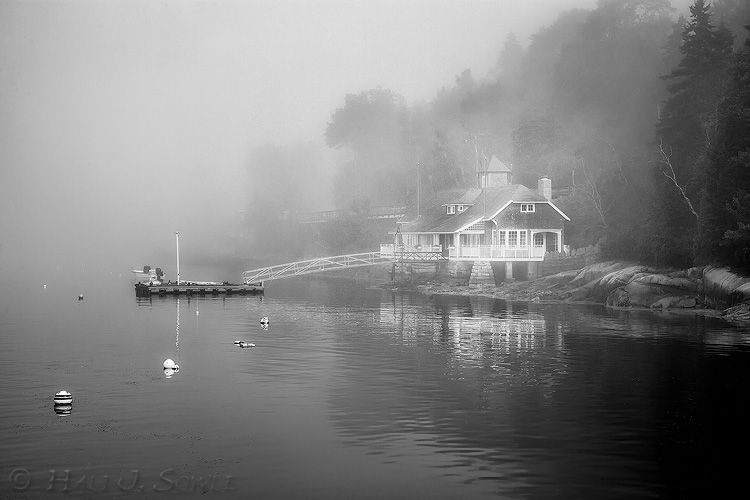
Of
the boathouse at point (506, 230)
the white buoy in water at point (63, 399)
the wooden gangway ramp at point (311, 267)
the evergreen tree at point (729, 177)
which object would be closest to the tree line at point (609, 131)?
the evergreen tree at point (729, 177)

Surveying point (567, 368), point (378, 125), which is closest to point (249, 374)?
point (567, 368)

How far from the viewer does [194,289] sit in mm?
89312

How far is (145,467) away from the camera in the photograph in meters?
25.1

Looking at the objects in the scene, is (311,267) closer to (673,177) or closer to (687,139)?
(687,139)

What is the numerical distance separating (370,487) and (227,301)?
61.5 meters

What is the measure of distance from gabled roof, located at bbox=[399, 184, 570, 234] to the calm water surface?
31.5m

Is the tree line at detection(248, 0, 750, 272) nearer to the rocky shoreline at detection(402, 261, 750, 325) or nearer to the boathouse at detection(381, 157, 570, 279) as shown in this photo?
the rocky shoreline at detection(402, 261, 750, 325)

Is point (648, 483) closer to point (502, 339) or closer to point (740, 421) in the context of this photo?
point (740, 421)

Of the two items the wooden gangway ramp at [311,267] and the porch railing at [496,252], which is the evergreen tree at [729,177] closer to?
the porch railing at [496,252]

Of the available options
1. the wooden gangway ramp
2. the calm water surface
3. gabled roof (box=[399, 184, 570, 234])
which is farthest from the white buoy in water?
gabled roof (box=[399, 184, 570, 234])

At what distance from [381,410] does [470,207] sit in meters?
69.4

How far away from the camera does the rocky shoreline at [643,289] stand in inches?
2363

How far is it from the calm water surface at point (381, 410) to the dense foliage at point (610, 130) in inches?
576

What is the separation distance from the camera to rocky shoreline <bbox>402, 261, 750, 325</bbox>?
60.0 m
